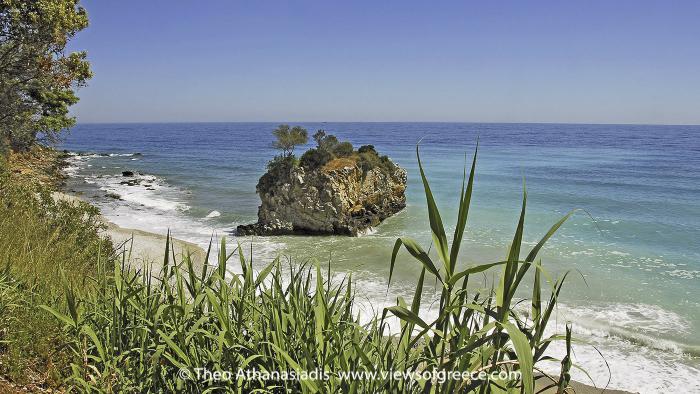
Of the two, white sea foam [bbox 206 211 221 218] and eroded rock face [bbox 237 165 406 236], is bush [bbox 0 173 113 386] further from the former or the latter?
white sea foam [bbox 206 211 221 218]

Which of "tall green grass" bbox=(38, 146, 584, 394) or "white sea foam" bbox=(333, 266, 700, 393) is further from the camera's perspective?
"white sea foam" bbox=(333, 266, 700, 393)

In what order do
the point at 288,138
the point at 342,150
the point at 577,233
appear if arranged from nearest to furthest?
the point at 577,233 → the point at 288,138 → the point at 342,150

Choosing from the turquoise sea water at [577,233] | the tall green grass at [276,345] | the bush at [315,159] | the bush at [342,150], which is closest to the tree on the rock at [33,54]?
the turquoise sea water at [577,233]

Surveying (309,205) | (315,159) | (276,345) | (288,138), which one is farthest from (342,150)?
(276,345)

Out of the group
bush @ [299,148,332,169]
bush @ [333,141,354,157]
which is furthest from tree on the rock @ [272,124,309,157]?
bush @ [299,148,332,169]

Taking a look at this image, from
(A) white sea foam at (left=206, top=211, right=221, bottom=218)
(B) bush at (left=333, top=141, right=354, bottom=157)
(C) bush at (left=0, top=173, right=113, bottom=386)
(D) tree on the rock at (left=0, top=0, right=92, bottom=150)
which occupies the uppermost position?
(D) tree on the rock at (left=0, top=0, right=92, bottom=150)

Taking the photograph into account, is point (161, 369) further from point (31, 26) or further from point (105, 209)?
point (105, 209)

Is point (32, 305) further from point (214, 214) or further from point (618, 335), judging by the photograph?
point (214, 214)

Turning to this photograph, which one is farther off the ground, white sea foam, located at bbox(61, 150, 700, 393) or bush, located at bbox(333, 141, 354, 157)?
bush, located at bbox(333, 141, 354, 157)

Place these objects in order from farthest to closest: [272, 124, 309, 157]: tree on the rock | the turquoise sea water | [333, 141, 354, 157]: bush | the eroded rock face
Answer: [272, 124, 309, 157]: tree on the rock → [333, 141, 354, 157]: bush → the eroded rock face → the turquoise sea water

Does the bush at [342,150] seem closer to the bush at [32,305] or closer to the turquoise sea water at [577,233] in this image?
the turquoise sea water at [577,233]

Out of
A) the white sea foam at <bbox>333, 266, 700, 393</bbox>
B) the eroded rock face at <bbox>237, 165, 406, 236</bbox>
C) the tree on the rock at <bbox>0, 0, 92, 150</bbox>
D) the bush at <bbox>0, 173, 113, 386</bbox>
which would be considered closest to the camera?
the bush at <bbox>0, 173, 113, 386</bbox>

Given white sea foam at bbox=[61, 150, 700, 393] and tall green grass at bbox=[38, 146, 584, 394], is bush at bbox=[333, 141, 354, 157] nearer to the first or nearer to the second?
white sea foam at bbox=[61, 150, 700, 393]

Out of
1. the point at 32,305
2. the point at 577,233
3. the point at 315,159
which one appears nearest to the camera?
the point at 32,305
